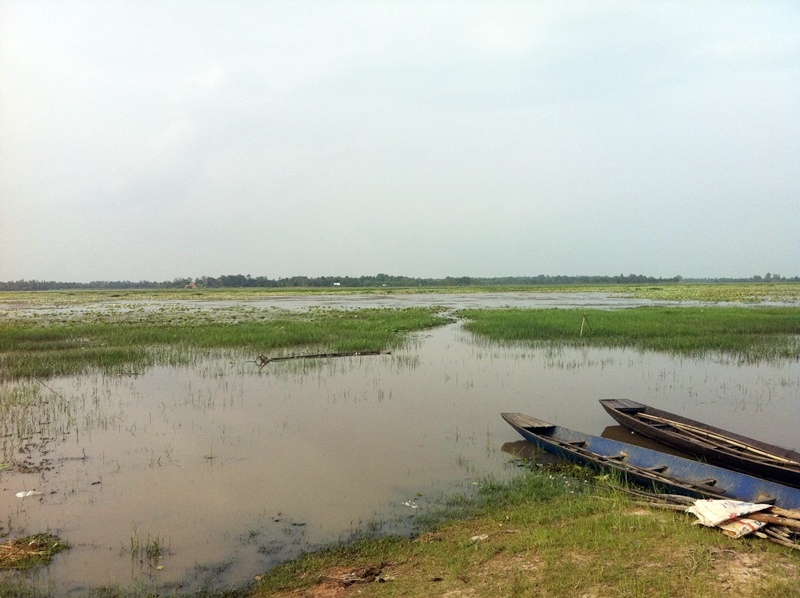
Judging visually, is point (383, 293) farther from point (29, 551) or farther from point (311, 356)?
point (29, 551)

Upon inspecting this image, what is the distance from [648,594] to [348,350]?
43.0ft

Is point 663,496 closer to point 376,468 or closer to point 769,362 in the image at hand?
point 376,468

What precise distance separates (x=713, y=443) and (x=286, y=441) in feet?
19.4

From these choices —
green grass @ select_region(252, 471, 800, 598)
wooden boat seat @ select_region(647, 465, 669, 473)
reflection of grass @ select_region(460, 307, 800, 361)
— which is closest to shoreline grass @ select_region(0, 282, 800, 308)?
reflection of grass @ select_region(460, 307, 800, 361)

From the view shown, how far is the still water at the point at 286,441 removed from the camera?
5.07 meters

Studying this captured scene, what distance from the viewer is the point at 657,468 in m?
6.00

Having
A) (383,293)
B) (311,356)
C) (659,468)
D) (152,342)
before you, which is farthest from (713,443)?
(383,293)

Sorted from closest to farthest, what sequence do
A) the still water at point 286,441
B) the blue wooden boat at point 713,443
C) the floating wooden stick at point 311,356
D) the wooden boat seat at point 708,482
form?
the still water at point 286,441
the wooden boat seat at point 708,482
the blue wooden boat at point 713,443
the floating wooden stick at point 311,356

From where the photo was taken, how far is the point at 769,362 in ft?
44.9

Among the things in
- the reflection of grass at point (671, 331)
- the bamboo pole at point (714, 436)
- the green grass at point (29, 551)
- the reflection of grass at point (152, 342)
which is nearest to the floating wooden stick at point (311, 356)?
the reflection of grass at point (152, 342)

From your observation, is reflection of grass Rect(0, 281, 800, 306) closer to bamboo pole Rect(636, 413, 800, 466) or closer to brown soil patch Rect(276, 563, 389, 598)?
bamboo pole Rect(636, 413, 800, 466)

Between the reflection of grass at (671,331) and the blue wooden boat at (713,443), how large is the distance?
304 inches

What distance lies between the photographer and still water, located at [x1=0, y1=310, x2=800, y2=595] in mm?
5070

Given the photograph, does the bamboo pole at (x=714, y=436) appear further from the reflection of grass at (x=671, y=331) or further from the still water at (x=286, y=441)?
the reflection of grass at (x=671, y=331)
